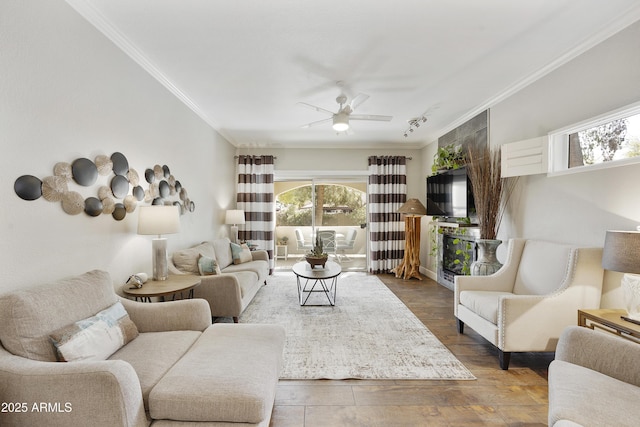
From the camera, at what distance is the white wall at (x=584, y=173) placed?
2129 millimetres

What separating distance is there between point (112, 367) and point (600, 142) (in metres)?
3.64

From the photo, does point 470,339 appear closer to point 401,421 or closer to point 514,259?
point 514,259

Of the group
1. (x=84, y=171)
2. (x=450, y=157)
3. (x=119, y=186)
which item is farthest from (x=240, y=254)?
(x=450, y=157)

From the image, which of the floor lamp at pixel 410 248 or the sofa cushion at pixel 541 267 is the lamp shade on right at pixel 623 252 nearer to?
the sofa cushion at pixel 541 267

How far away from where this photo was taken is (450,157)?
4.61 m

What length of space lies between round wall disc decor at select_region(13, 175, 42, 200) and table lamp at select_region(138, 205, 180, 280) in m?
0.79

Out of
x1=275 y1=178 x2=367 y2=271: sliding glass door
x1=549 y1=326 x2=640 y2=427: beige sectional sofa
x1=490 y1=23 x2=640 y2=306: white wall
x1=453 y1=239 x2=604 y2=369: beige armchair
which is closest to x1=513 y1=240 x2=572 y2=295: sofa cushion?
x1=453 y1=239 x2=604 y2=369: beige armchair

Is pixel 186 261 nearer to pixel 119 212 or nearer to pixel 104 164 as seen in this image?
pixel 119 212

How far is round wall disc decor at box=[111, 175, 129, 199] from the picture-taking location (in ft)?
7.63

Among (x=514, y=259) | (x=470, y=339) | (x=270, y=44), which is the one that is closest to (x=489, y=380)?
(x=470, y=339)

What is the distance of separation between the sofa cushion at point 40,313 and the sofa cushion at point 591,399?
237 cm

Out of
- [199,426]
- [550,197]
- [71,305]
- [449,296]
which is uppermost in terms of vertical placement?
[550,197]

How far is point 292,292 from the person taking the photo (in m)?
4.49

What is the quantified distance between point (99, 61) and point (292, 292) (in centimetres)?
354
